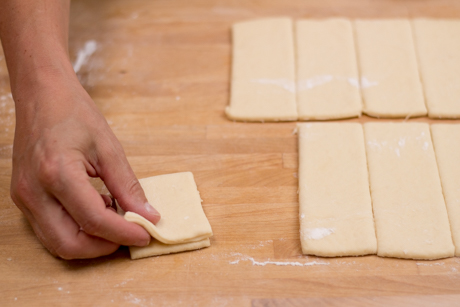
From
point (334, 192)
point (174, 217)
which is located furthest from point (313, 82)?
point (174, 217)

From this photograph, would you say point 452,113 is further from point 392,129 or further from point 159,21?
point 159,21

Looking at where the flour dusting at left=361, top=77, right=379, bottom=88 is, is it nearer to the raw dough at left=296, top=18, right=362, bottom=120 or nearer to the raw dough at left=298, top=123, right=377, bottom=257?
the raw dough at left=296, top=18, right=362, bottom=120

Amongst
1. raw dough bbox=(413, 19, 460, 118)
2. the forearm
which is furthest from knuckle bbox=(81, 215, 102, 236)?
raw dough bbox=(413, 19, 460, 118)

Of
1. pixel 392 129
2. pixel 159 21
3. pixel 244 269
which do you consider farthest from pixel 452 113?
pixel 159 21

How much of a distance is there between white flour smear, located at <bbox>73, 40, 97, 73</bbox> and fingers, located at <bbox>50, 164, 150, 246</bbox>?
37.7 inches

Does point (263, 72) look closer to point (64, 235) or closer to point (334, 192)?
point (334, 192)

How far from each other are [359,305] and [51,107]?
125 cm

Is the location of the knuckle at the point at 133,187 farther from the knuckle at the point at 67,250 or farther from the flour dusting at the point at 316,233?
the flour dusting at the point at 316,233

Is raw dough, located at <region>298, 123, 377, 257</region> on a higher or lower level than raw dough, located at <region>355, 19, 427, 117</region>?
lower

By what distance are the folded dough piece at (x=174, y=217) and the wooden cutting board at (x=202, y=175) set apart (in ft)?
0.16

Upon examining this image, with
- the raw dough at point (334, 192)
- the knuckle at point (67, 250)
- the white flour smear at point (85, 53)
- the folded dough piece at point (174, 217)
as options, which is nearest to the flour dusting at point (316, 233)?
the raw dough at point (334, 192)

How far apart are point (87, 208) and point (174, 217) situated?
0.34 metres

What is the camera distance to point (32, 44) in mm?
1599

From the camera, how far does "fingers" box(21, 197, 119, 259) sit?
4.66ft
